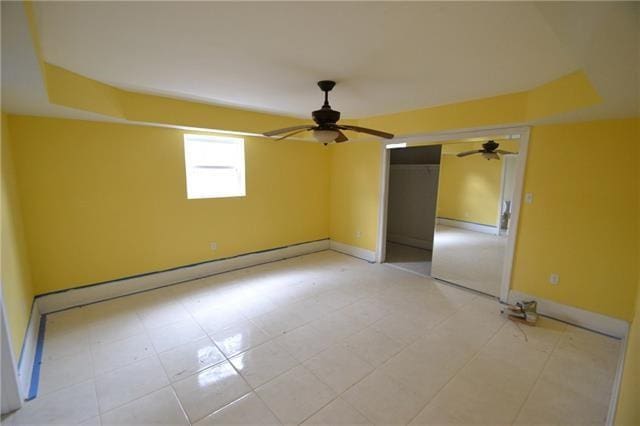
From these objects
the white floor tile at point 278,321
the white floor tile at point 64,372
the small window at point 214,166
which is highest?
the small window at point 214,166

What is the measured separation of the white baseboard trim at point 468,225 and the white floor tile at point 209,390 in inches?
141

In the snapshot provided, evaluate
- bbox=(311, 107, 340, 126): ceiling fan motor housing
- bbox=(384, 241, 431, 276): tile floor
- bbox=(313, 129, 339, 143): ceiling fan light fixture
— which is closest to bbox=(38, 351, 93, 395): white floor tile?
bbox=(313, 129, 339, 143): ceiling fan light fixture

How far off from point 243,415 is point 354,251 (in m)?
3.56

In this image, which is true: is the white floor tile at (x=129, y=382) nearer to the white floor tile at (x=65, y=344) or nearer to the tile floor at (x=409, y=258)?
the white floor tile at (x=65, y=344)

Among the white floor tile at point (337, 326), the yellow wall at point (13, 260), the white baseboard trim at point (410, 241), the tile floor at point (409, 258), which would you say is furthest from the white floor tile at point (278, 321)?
the white baseboard trim at point (410, 241)

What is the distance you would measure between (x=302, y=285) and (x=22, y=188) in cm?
317

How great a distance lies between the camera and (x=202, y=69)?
222 centimetres

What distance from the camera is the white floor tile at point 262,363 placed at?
210 centimetres

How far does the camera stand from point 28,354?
2125 millimetres

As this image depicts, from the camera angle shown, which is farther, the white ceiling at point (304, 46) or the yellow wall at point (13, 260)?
the yellow wall at point (13, 260)

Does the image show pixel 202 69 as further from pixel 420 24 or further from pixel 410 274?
pixel 410 274

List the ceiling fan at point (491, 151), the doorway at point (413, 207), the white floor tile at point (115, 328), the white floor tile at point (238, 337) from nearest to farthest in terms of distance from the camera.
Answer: the white floor tile at point (238, 337), the white floor tile at point (115, 328), the ceiling fan at point (491, 151), the doorway at point (413, 207)

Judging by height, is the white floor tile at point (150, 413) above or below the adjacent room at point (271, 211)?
below

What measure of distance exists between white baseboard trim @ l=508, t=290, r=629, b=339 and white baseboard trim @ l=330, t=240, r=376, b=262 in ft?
7.14
